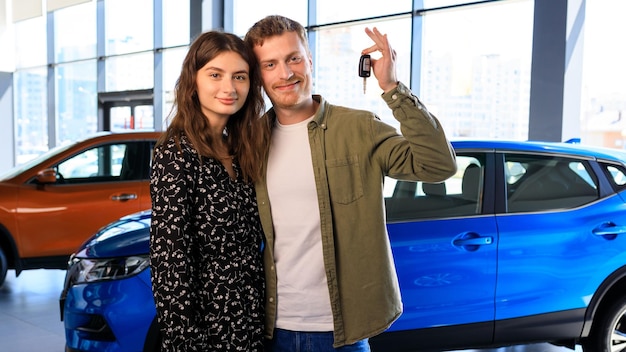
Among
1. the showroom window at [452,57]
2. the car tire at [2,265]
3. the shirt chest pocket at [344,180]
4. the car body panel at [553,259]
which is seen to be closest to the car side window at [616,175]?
the car body panel at [553,259]

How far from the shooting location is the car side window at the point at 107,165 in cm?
550

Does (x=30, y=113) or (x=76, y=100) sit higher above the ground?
(x=76, y=100)

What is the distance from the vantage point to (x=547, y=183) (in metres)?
3.30

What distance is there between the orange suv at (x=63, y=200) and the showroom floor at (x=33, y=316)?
0.28m

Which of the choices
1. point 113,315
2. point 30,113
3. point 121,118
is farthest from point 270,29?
point 30,113

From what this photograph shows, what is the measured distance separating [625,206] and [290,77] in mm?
2436

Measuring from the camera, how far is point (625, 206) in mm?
3311

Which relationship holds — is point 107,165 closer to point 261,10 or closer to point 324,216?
point 324,216

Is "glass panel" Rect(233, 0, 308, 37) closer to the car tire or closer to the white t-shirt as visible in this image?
the car tire

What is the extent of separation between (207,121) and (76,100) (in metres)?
14.6

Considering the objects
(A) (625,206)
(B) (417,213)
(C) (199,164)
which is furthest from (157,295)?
(A) (625,206)

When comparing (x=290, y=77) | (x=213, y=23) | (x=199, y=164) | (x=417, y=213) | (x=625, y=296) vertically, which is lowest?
(x=625, y=296)

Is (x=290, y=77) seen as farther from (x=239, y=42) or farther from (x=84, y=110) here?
(x=84, y=110)

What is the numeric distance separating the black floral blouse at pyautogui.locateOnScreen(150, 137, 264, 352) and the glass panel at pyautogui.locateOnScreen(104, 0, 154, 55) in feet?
38.5
